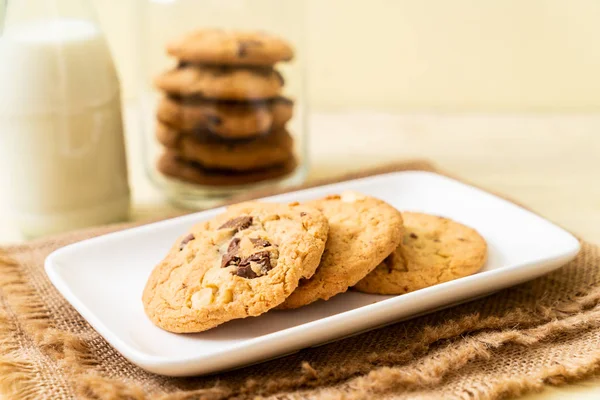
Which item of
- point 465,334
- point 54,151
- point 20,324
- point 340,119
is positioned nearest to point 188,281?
point 20,324

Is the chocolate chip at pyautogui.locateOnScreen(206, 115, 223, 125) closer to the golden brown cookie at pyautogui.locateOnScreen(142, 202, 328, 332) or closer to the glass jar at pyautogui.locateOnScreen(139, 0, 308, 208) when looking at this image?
the glass jar at pyautogui.locateOnScreen(139, 0, 308, 208)

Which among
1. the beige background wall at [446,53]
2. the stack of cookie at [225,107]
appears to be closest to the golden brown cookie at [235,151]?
the stack of cookie at [225,107]

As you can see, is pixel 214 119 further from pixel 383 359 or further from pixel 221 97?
pixel 383 359

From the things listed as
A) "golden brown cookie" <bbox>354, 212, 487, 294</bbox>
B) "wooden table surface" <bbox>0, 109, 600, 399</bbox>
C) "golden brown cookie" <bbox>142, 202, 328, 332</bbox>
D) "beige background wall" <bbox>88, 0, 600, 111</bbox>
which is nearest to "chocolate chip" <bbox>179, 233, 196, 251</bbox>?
"golden brown cookie" <bbox>142, 202, 328, 332</bbox>

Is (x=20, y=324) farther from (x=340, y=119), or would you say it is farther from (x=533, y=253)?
(x=340, y=119)

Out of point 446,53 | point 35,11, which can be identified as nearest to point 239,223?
point 35,11
